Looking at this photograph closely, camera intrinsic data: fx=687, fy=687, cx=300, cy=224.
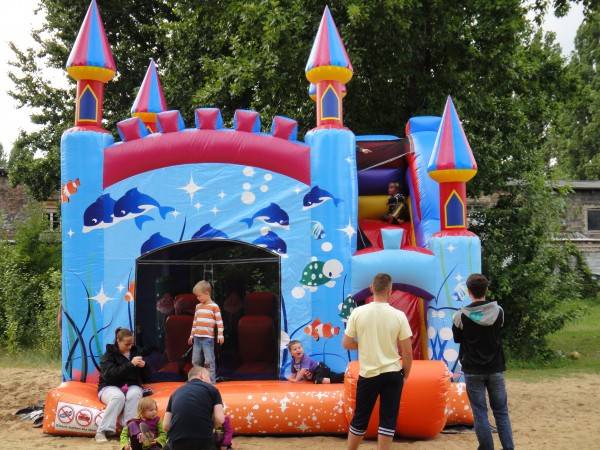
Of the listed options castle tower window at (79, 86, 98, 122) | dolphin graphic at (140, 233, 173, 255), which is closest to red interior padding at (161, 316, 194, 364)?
dolphin graphic at (140, 233, 173, 255)

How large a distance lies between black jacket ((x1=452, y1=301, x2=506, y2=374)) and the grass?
5677 millimetres

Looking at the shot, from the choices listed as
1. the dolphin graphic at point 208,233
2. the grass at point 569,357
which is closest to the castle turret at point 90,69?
the dolphin graphic at point 208,233

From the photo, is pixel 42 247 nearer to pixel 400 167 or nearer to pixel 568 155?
pixel 400 167

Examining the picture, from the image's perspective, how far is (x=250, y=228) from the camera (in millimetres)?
6812

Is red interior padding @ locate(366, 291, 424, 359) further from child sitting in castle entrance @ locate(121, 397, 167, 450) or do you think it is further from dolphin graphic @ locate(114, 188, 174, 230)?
child sitting in castle entrance @ locate(121, 397, 167, 450)

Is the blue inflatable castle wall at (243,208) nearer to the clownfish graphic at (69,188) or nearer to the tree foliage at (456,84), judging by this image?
the clownfish graphic at (69,188)

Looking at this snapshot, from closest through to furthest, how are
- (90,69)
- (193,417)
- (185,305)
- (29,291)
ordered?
(193,417)
(90,69)
(185,305)
(29,291)

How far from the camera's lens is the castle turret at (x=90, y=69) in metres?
6.97

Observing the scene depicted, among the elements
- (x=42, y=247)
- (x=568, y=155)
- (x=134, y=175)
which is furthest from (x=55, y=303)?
(x=568, y=155)

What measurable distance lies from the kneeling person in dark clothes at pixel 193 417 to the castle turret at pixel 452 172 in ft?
10.4

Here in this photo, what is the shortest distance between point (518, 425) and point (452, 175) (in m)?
2.43

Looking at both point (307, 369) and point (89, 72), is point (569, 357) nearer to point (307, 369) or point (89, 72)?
point (307, 369)

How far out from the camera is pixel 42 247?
14922mm

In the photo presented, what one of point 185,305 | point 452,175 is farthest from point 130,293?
point 452,175
